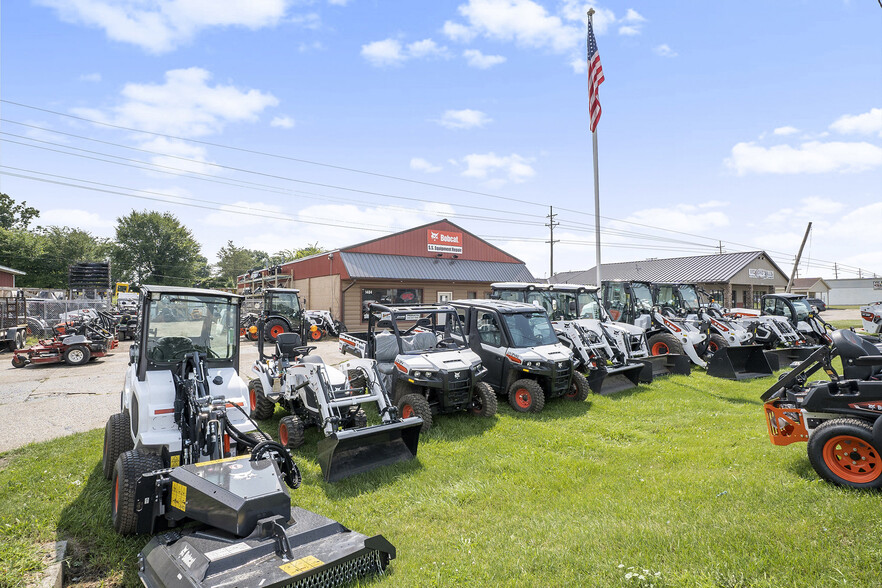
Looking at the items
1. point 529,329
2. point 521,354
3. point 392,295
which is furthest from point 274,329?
point 521,354

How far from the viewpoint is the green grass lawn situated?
3.40 metres

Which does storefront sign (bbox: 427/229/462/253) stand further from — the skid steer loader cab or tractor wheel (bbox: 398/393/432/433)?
tractor wheel (bbox: 398/393/432/433)

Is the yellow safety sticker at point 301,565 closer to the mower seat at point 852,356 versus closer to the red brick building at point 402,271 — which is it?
the mower seat at point 852,356

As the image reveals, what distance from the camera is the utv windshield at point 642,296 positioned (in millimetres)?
14250

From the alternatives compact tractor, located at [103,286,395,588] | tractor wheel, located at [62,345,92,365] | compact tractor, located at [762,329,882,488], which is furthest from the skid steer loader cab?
tractor wheel, located at [62,345,92,365]

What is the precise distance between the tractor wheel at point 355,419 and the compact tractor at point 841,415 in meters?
4.85

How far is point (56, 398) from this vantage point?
9664 mm

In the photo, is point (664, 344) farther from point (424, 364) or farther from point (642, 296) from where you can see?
point (424, 364)

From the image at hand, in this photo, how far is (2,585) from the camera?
3363mm

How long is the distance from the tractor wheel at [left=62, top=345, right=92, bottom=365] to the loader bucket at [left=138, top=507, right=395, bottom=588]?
46.5 feet

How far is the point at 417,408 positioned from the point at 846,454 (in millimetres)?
4809

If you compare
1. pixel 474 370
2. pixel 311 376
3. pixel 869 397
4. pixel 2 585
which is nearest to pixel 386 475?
pixel 311 376

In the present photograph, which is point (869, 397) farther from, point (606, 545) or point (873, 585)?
point (606, 545)

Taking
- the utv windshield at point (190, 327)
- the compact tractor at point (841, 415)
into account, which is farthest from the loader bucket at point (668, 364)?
the utv windshield at point (190, 327)
